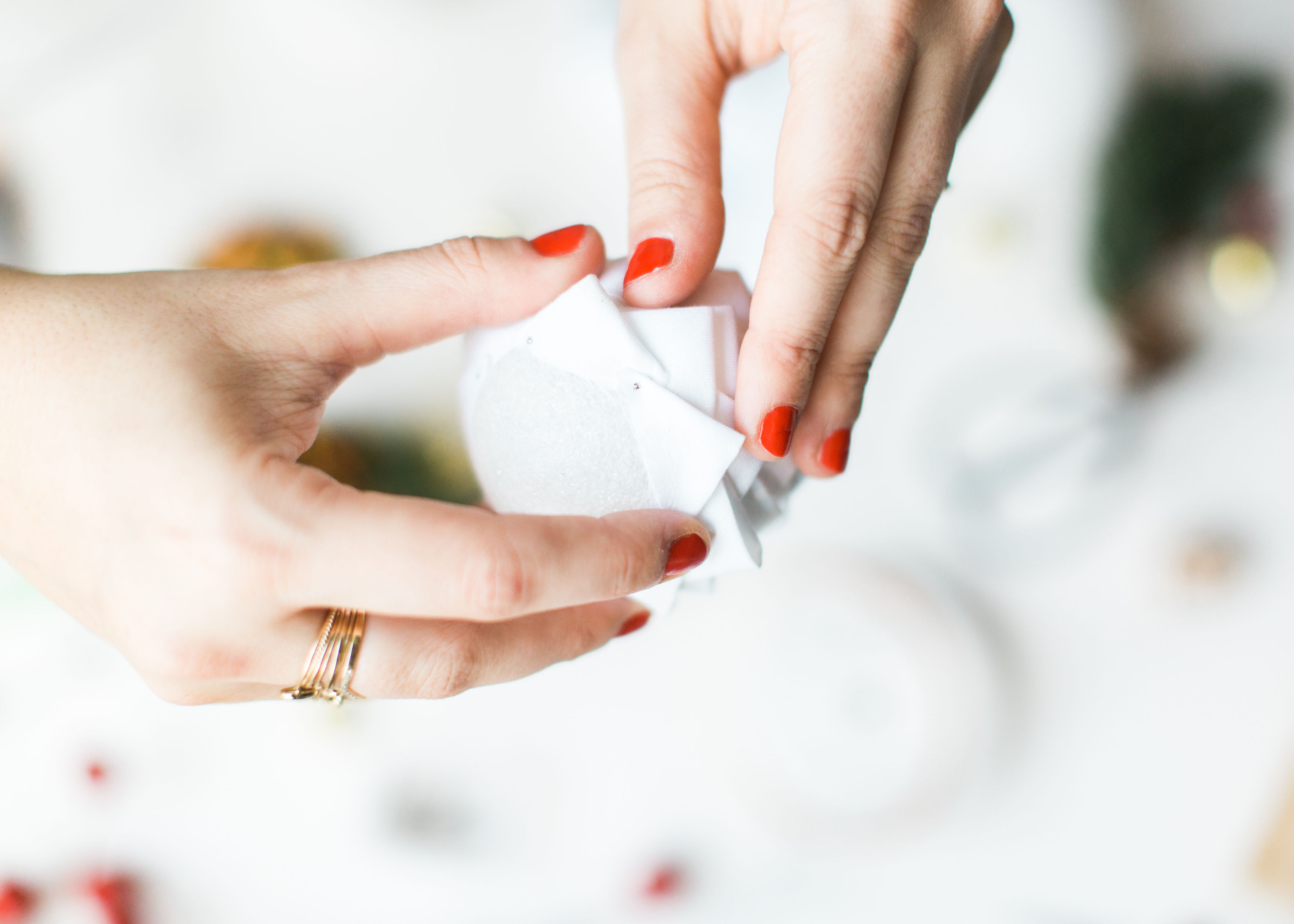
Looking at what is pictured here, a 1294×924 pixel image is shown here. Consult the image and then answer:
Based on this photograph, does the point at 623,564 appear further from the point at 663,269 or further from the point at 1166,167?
the point at 1166,167

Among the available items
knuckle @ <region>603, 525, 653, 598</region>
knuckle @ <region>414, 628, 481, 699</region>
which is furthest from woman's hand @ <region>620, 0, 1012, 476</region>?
knuckle @ <region>414, 628, 481, 699</region>

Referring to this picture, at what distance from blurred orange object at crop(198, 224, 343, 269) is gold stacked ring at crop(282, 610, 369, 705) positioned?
0.58 metres

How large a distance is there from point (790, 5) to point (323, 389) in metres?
0.40

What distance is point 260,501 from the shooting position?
41 centimetres

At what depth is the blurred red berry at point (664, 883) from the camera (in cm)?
92

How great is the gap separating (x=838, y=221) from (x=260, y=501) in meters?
0.36

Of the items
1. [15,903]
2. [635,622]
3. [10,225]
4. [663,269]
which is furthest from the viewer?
[10,225]

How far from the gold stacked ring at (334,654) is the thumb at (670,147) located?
27 cm

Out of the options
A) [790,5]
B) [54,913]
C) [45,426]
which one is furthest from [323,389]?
[54,913]

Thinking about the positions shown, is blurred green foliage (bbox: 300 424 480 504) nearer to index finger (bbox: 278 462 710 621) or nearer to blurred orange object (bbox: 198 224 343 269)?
blurred orange object (bbox: 198 224 343 269)

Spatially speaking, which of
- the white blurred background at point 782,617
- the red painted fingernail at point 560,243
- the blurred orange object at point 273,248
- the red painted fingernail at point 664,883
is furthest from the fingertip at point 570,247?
the red painted fingernail at point 664,883

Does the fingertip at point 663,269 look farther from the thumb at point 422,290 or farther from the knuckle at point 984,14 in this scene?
the knuckle at point 984,14

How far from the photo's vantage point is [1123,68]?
0.98 meters

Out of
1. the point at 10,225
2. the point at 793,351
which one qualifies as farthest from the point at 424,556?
the point at 10,225
